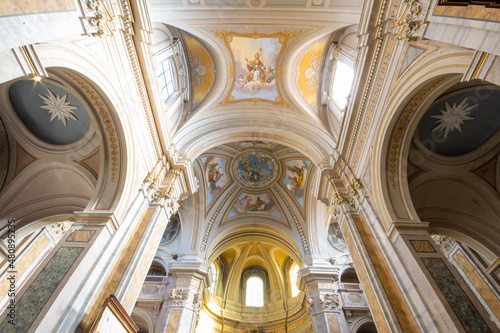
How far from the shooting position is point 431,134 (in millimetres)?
7199

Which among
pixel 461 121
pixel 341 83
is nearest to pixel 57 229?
pixel 341 83

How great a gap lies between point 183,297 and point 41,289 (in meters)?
8.60

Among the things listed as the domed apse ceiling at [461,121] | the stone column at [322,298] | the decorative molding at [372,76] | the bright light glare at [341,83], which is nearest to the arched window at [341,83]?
the bright light glare at [341,83]

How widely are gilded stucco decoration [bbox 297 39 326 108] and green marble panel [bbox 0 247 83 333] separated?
8895mm

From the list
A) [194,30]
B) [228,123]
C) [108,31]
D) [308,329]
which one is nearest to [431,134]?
[228,123]

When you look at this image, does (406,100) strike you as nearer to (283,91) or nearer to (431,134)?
(431,134)

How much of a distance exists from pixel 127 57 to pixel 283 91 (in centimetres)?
599

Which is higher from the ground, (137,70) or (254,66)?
(254,66)

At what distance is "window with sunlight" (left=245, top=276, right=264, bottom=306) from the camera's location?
1828 centimetres

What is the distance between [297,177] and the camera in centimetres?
1494

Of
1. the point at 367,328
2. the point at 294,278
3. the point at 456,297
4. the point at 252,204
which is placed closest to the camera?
the point at 456,297

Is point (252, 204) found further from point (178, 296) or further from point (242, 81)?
point (242, 81)

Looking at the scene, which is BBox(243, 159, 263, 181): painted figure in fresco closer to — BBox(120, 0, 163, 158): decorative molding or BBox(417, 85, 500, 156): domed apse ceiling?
BBox(120, 0, 163, 158): decorative molding

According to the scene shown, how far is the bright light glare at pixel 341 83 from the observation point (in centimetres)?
873
